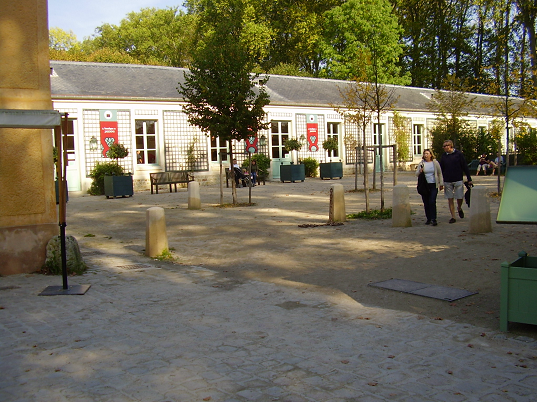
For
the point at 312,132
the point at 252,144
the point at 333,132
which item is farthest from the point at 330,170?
the point at 252,144

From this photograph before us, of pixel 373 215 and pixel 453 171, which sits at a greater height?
pixel 453 171

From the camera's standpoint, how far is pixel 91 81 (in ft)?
83.1

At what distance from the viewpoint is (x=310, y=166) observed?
1196 inches

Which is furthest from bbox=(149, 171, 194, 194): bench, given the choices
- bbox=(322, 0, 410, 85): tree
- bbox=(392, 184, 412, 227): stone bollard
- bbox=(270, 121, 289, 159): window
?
bbox=(322, 0, 410, 85): tree

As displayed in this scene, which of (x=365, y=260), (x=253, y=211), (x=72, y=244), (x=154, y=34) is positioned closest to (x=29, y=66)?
(x=72, y=244)

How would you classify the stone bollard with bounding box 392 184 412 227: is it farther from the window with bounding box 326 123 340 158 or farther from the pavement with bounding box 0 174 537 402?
the window with bounding box 326 123 340 158

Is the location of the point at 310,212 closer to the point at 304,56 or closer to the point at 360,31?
the point at 360,31

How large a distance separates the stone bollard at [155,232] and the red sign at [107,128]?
15721 mm

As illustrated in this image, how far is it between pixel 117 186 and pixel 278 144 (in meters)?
11.1

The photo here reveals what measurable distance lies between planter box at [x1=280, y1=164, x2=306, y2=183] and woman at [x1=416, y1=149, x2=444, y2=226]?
1573 cm

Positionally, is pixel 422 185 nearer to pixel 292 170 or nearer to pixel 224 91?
pixel 224 91

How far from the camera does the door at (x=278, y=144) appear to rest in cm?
2988

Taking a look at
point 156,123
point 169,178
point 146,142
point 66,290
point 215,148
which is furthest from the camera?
point 215,148

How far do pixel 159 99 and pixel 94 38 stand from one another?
3674cm
